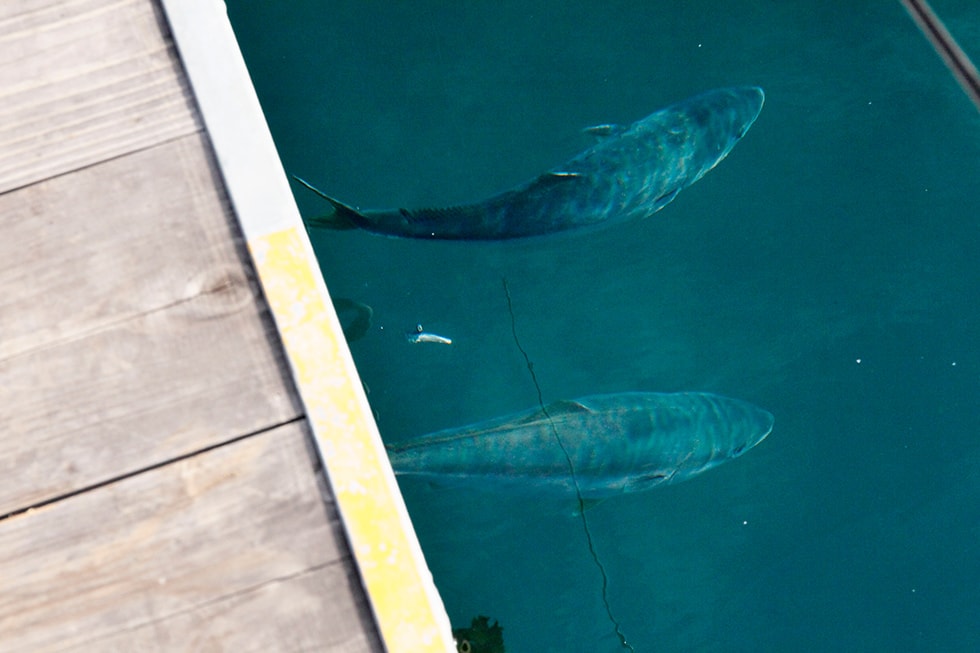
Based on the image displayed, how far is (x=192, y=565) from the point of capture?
0.98 m

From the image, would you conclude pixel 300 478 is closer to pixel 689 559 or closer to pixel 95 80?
pixel 95 80

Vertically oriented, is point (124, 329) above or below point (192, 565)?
above

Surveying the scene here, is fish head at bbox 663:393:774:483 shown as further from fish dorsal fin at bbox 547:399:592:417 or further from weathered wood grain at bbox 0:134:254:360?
weathered wood grain at bbox 0:134:254:360

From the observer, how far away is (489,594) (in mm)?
3662

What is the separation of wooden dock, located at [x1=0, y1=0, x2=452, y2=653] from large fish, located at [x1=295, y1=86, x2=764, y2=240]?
1848 millimetres

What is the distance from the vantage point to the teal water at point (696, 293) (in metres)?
3.64

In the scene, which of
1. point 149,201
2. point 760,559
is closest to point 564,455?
point 760,559

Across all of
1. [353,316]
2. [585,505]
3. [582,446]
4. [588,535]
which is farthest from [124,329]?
[588,535]

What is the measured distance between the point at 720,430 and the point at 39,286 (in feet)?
9.09

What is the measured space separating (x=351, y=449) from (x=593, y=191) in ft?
7.70

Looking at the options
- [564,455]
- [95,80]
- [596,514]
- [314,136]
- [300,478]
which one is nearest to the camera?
[300,478]

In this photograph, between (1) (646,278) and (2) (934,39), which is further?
(1) (646,278)

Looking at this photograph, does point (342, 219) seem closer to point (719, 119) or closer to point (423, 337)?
point (423, 337)

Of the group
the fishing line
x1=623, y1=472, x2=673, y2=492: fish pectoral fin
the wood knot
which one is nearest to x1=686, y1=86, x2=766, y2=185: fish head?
the fishing line
